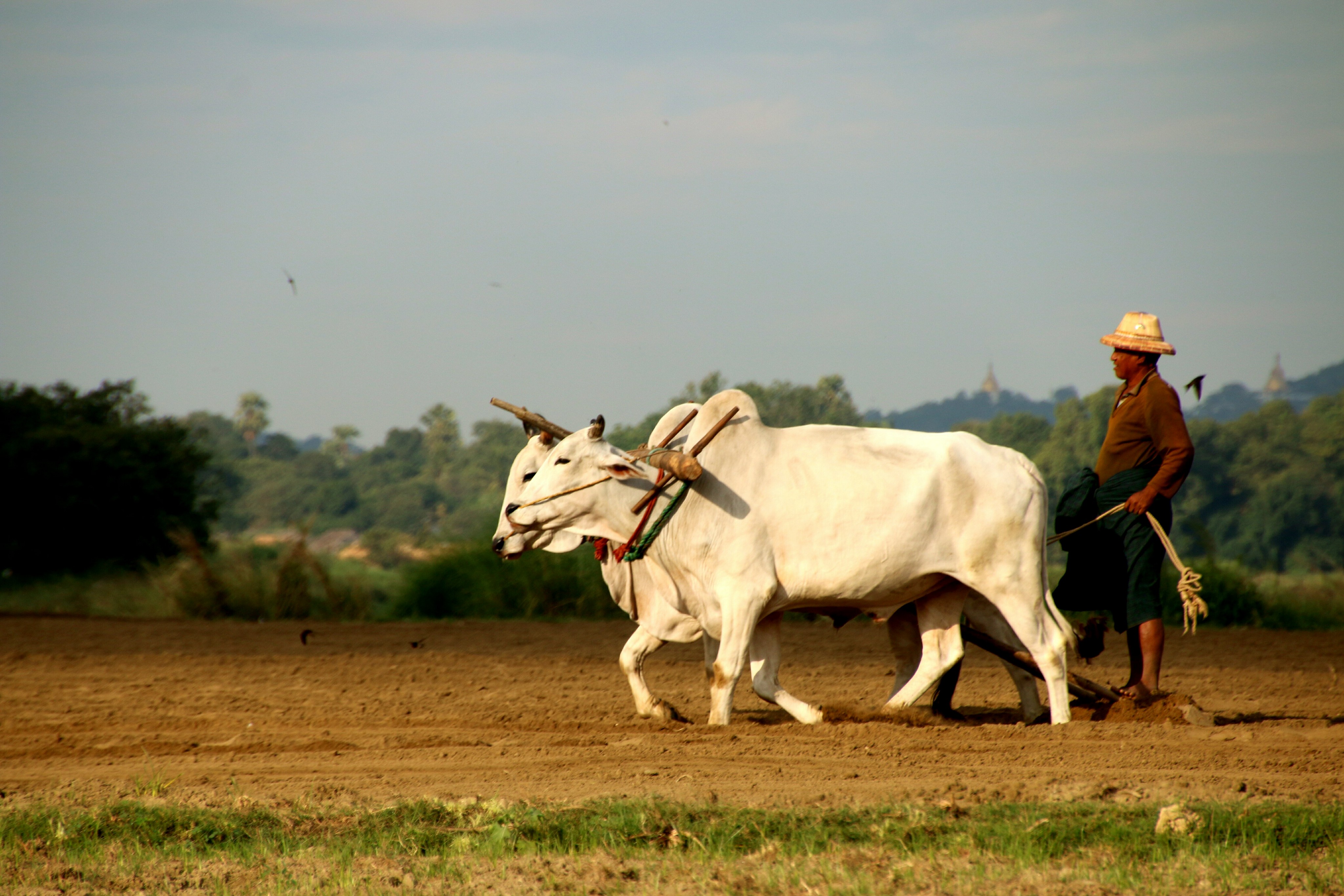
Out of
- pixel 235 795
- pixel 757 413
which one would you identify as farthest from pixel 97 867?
pixel 757 413

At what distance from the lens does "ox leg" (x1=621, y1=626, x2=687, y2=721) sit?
727 cm

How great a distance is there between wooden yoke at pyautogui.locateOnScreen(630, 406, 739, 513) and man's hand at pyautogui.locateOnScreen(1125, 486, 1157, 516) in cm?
209

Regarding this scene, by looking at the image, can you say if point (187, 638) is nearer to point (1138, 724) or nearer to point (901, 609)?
point (901, 609)

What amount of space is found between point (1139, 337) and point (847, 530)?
78.7 inches

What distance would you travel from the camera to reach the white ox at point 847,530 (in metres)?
6.51

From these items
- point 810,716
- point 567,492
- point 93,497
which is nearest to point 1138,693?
point 810,716

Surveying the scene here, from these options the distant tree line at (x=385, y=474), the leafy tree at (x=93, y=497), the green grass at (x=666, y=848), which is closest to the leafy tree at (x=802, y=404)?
the distant tree line at (x=385, y=474)

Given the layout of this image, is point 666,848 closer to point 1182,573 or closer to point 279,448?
point 1182,573

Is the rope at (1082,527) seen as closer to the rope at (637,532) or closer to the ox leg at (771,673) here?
the ox leg at (771,673)

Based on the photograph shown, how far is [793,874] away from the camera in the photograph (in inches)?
162

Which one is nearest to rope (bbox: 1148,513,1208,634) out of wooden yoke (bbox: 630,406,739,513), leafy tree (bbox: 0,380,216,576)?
wooden yoke (bbox: 630,406,739,513)

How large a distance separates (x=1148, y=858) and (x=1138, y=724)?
233 centimetres

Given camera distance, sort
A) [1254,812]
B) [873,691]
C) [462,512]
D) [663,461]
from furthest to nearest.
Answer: [462,512], [873,691], [663,461], [1254,812]

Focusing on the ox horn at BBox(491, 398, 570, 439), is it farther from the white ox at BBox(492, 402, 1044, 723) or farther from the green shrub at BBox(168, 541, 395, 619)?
the green shrub at BBox(168, 541, 395, 619)
